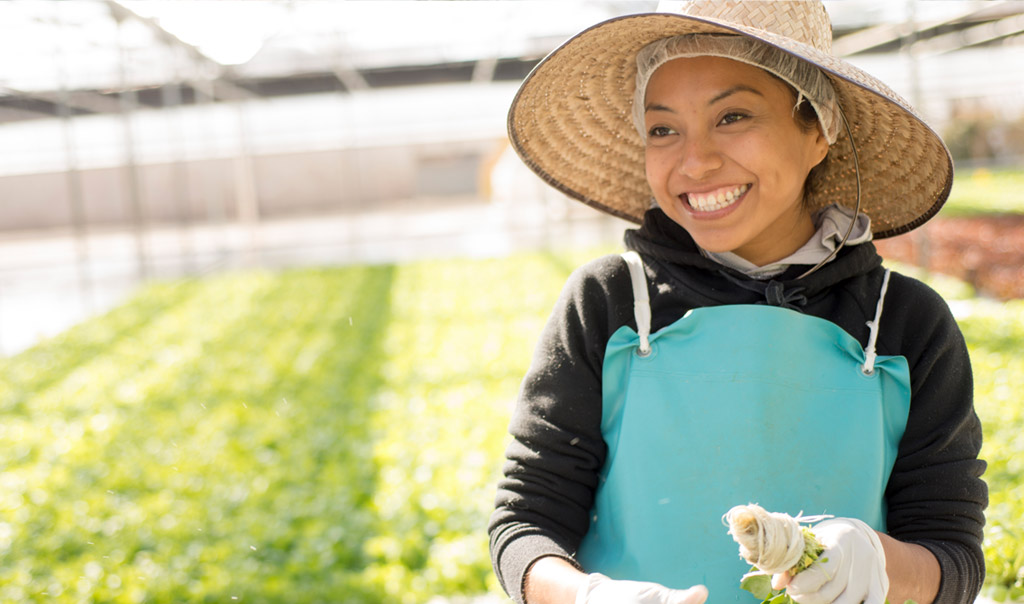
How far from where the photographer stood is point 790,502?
1.21 metres

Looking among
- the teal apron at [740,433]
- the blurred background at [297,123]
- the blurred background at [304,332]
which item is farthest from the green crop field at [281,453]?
the blurred background at [297,123]

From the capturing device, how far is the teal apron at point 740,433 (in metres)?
1.21

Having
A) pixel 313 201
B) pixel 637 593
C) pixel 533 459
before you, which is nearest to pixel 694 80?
pixel 533 459

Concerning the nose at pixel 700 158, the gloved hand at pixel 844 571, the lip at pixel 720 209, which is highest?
the nose at pixel 700 158

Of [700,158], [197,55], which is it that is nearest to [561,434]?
[700,158]

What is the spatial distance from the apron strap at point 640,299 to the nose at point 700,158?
17cm

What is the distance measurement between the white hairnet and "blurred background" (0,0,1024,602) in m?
1.28

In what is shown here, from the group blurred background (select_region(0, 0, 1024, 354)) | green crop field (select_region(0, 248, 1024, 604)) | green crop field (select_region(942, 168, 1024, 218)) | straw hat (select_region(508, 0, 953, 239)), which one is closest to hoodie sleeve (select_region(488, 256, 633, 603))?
straw hat (select_region(508, 0, 953, 239))

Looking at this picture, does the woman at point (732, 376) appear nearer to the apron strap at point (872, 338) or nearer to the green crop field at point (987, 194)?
the apron strap at point (872, 338)

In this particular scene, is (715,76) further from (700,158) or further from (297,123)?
(297,123)

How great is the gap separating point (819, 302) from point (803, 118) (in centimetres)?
28

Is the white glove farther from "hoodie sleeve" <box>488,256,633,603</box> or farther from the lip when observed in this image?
the lip

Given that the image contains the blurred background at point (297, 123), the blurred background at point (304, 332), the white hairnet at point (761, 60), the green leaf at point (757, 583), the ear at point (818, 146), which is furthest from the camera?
the blurred background at point (297, 123)

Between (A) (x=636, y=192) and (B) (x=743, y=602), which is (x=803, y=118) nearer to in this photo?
(A) (x=636, y=192)
